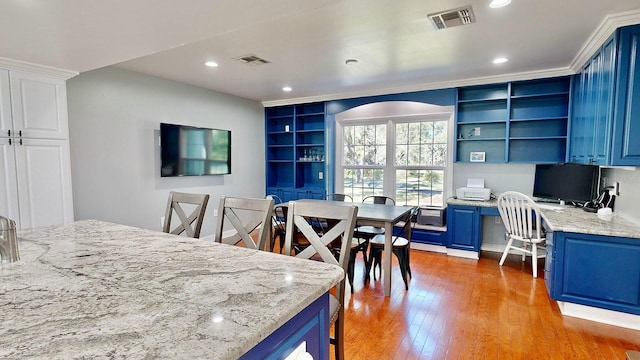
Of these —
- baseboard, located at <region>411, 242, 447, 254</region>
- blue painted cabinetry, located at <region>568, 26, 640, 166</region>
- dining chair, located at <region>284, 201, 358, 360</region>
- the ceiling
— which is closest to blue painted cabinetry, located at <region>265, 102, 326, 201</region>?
the ceiling

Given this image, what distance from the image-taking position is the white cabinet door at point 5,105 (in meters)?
2.64

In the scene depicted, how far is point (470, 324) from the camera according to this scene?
101 inches

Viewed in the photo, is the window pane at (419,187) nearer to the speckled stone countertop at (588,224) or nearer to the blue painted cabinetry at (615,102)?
the speckled stone countertop at (588,224)

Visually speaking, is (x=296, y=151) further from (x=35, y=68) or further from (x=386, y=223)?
(x=35, y=68)

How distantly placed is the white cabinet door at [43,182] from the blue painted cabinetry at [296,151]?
3391mm

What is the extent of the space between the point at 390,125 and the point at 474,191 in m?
1.68

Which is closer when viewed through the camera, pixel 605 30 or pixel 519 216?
pixel 605 30

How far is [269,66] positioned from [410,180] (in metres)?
2.84

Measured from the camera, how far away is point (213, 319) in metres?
0.87

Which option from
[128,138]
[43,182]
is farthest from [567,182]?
[43,182]

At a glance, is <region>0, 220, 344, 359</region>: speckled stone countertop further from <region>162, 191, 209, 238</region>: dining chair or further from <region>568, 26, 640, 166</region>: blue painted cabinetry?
<region>568, 26, 640, 166</region>: blue painted cabinetry

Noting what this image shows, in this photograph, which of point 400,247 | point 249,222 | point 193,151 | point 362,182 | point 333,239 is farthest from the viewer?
point 362,182

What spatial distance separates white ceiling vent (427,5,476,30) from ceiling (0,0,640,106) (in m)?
0.05

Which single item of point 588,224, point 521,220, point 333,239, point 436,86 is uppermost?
point 436,86
